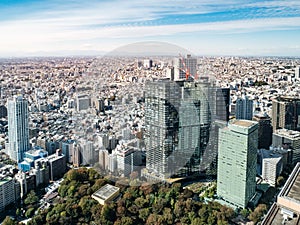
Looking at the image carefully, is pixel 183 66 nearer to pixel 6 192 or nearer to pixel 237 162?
pixel 237 162

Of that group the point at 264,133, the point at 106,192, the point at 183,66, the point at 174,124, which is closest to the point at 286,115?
the point at 264,133

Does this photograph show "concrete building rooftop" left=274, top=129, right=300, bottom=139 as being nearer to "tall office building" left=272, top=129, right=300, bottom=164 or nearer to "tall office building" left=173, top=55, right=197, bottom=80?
"tall office building" left=272, top=129, right=300, bottom=164

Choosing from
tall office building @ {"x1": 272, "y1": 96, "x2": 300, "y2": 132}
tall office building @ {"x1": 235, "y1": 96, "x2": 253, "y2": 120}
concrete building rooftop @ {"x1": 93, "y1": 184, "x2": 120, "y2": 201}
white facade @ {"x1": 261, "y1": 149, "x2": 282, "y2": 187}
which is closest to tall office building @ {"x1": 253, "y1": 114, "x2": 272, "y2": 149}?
tall office building @ {"x1": 272, "y1": 96, "x2": 300, "y2": 132}

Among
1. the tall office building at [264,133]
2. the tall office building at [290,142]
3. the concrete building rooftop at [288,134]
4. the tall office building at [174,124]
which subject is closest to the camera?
the tall office building at [174,124]

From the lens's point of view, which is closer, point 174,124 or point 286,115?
point 174,124

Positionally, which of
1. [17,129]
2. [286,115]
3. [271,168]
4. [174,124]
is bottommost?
[271,168]

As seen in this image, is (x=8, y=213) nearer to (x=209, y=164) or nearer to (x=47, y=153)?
(x=47, y=153)

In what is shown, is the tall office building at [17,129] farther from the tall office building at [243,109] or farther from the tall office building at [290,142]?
the tall office building at [290,142]

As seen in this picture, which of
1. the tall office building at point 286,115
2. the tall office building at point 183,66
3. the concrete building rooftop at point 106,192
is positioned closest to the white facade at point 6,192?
the concrete building rooftop at point 106,192
